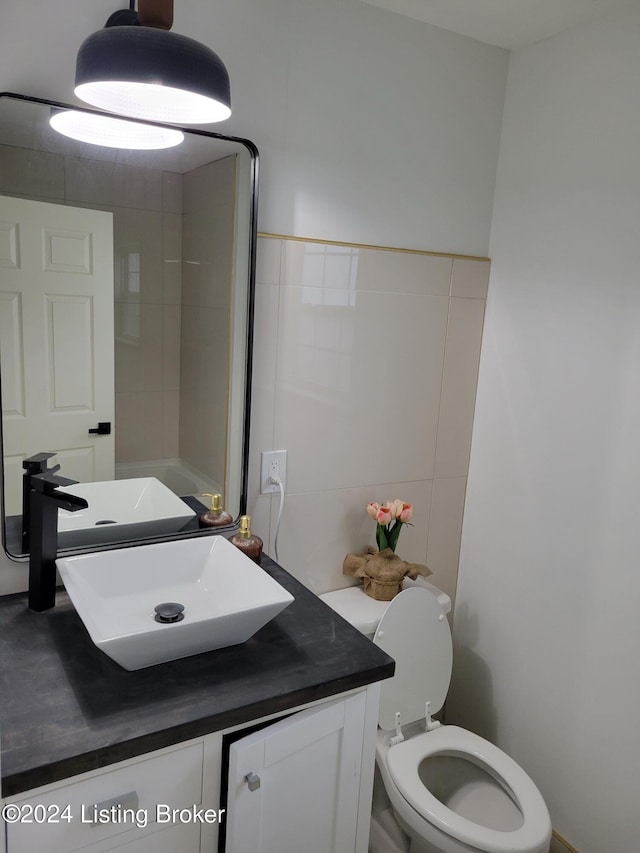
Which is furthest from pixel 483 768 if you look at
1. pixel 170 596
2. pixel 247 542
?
pixel 170 596

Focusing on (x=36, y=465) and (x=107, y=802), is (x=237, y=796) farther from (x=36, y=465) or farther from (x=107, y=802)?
(x=36, y=465)

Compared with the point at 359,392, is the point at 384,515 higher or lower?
lower

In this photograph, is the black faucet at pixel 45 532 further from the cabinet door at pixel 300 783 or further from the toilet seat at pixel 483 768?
the toilet seat at pixel 483 768

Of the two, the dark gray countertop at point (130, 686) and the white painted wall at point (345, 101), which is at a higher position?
the white painted wall at point (345, 101)

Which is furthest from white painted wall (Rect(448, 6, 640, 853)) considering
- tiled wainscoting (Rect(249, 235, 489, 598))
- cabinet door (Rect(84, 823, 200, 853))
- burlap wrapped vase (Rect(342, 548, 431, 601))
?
cabinet door (Rect(84, 823, 200, 853))

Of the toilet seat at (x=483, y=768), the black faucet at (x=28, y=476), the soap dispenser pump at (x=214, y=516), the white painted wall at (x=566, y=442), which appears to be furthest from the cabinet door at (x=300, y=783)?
the white painted wall at (x=566, y=442)

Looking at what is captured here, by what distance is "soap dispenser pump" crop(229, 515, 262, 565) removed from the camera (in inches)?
66.7

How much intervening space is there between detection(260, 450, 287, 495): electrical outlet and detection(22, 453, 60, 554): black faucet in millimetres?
570

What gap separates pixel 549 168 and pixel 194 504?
4.68ft

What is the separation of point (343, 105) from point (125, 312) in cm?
85

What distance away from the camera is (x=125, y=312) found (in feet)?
5.15

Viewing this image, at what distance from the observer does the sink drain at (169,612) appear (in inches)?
53.9

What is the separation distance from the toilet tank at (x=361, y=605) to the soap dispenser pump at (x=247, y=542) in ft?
1.04

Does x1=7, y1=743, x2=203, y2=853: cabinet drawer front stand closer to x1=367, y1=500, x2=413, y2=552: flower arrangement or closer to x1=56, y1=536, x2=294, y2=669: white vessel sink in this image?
x1=56, y1=536, x2=294, y2=669: white vessel sink
